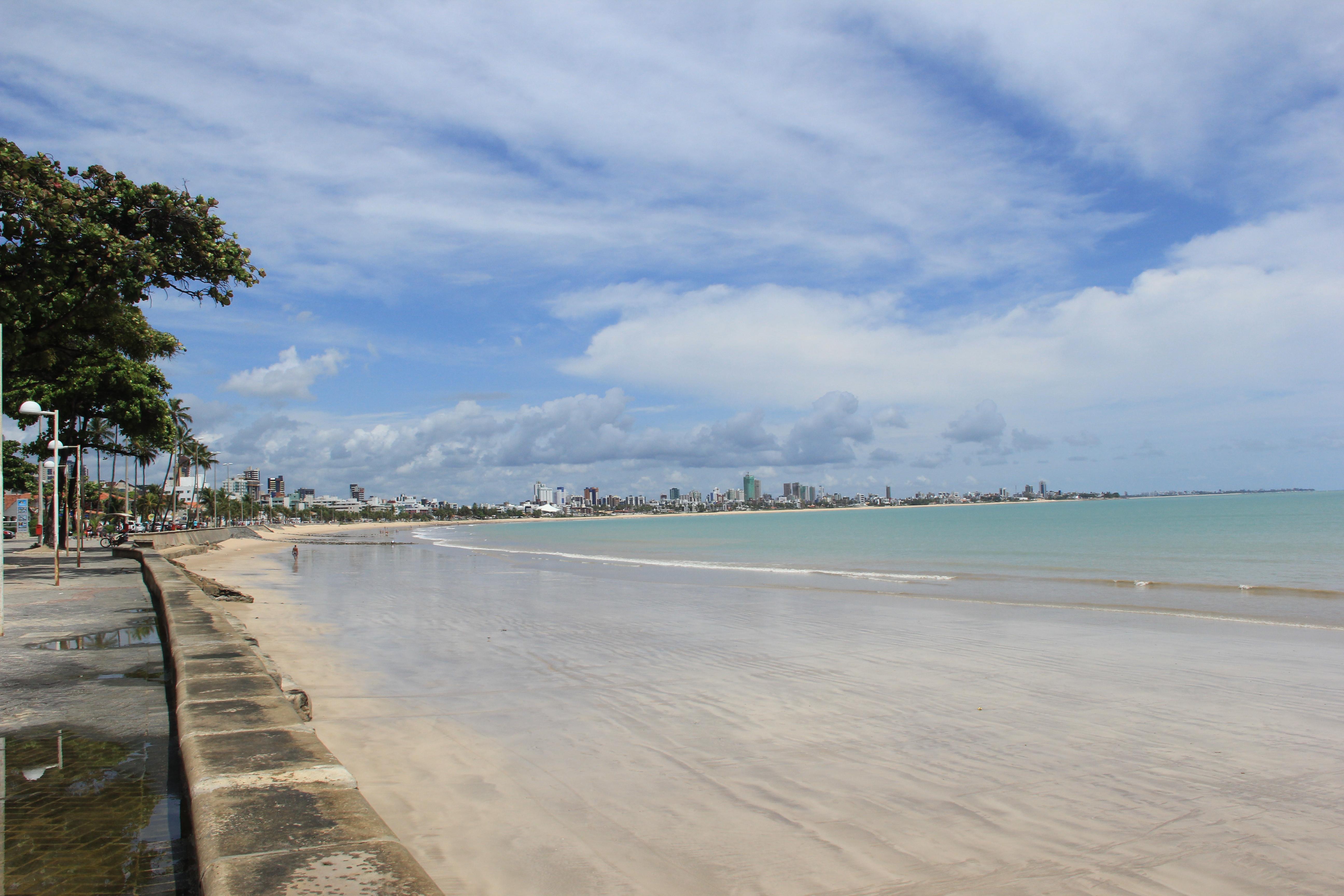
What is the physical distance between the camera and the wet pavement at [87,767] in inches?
135

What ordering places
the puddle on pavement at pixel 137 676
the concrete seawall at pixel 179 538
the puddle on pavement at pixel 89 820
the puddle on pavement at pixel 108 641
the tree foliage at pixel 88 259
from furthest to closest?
the concrete seawall at pixel 179 538, the tree foliage at pixel 88 259, the puddle on pavement at pixel 108 641, the puddle on pavement at pixel 137 676, the puddle on pavement at pixel 89 820

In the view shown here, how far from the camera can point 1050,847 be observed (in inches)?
192

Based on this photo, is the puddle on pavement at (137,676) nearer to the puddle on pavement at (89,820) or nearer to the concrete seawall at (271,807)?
the concrete seawall at (271,807)

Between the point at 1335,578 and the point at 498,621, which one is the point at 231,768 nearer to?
the point at 498,621

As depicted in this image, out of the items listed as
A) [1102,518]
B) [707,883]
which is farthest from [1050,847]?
[1102,518]

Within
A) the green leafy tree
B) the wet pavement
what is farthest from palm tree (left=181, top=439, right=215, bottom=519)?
the wet pavement

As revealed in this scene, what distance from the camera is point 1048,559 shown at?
36688mm

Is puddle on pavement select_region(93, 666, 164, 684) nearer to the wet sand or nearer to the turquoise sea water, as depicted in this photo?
the wet sand

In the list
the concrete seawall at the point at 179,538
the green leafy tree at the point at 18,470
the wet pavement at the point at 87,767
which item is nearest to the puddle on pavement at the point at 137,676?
the wet pavement at the point at 87,767

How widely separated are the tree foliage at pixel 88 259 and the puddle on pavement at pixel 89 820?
876 cm

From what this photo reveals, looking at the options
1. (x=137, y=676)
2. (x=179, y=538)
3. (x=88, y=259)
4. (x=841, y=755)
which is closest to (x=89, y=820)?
(x=137, y=676)

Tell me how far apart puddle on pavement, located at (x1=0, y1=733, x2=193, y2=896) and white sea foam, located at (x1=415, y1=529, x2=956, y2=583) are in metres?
23.9

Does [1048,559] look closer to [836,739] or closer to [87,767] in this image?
[836,739]

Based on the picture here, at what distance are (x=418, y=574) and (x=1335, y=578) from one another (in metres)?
30.6
